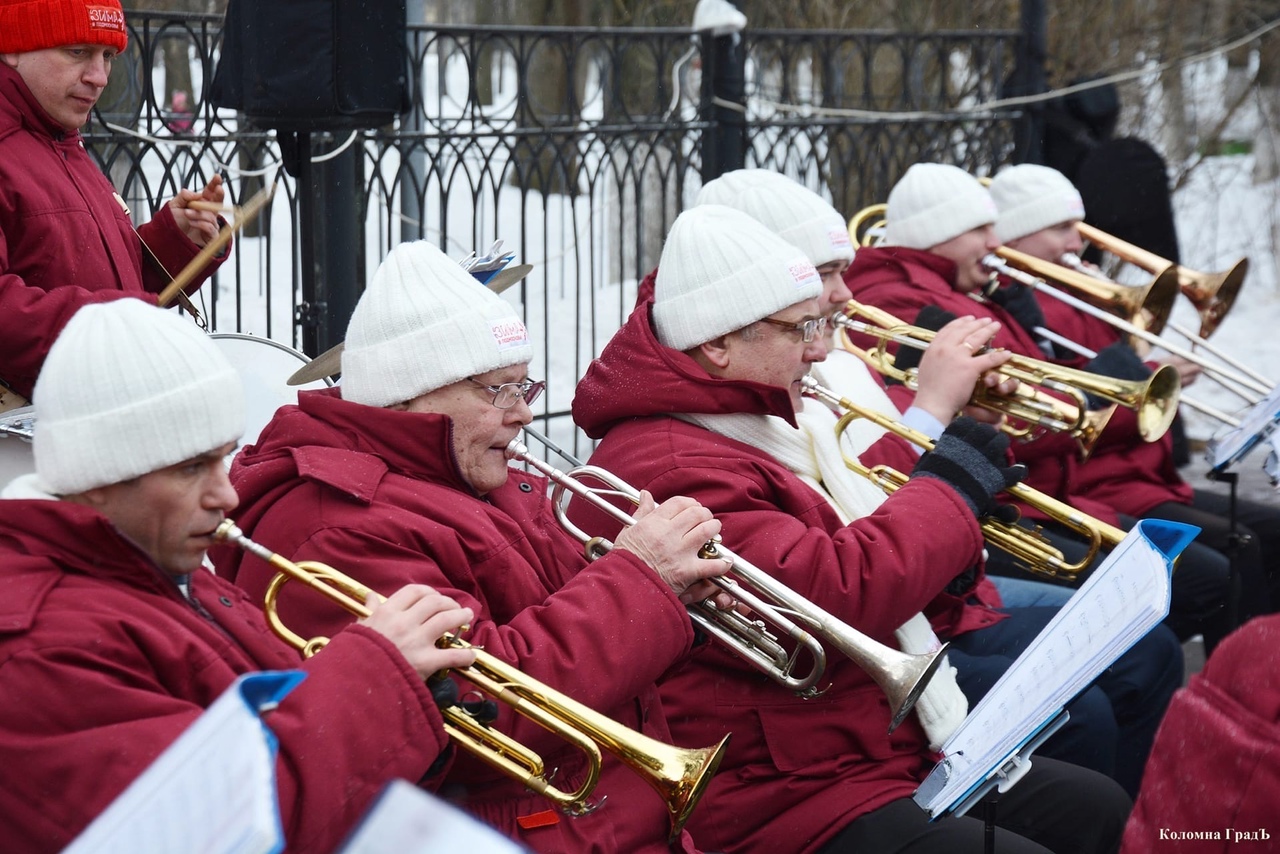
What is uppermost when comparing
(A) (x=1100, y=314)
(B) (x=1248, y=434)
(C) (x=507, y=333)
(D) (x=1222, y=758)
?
(C) (x=507, y=333)

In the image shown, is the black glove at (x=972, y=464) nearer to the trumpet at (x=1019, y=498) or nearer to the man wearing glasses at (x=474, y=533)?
the trumpet at (x=1019, y=498)

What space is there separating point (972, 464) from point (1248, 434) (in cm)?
136

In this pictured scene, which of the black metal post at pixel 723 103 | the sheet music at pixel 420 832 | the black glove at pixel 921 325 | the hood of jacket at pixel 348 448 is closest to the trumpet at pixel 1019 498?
the black glove at pixel 921 325

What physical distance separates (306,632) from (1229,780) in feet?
4.70

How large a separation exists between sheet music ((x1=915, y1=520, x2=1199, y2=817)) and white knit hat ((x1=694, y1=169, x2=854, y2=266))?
2.09 m

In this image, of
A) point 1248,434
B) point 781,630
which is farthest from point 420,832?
point 1248,434

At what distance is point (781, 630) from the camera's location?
9.85 ft

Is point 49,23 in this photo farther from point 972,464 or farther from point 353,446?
point 972,464

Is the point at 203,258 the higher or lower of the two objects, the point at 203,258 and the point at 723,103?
the lower

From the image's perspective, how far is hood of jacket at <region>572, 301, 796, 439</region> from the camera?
3314mm

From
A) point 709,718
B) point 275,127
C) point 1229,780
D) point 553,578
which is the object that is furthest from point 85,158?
point 1229,780

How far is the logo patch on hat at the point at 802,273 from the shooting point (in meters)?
3.41

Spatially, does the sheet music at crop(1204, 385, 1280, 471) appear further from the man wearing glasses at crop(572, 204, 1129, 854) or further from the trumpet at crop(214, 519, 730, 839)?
the trumpet at crop(214, 519, 730, 839)

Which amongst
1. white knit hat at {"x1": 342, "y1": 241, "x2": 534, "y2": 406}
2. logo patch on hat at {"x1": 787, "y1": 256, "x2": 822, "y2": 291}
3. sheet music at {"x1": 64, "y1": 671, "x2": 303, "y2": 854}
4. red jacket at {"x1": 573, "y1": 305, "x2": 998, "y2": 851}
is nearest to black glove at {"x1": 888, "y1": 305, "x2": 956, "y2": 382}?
logo patch on hat at {"x1": 787, "y1": 256, "x2": 822, "y2": 291}
